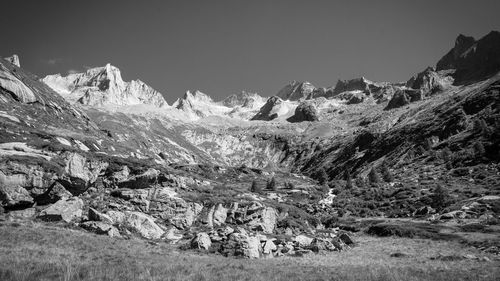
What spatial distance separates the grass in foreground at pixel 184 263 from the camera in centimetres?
1436

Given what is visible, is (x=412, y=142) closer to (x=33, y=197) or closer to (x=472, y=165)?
(x=472, y=165)

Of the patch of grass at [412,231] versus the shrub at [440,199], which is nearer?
the patch of grass at [412,231]

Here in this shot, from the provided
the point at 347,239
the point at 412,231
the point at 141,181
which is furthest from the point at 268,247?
the point at 141,181

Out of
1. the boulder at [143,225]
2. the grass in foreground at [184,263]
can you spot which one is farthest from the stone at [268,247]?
the boulder at [143,225]

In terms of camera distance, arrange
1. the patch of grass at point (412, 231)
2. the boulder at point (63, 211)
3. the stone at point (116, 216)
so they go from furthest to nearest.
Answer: the patch of grass at point (412, 231), the stone at point (116, 216), the boulder at point (63, 211)

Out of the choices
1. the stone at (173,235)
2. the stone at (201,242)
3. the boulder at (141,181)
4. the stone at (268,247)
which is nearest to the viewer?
the stone at (268,247)

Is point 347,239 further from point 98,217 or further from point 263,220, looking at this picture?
point 98,217

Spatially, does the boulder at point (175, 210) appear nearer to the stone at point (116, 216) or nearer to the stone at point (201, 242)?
the stone at point (116, 216)

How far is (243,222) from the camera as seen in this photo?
4834cm

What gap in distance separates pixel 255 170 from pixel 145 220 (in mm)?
122158

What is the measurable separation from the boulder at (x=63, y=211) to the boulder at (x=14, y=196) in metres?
4.52

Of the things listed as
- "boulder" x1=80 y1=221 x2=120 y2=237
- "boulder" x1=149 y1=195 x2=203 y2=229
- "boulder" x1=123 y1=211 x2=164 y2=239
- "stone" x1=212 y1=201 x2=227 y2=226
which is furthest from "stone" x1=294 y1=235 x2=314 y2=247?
"boulder" x1=80 y1=221 x2=120 y2=237

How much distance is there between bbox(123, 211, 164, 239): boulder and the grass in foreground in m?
5.44

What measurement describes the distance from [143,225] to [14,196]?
17380 millimetres
